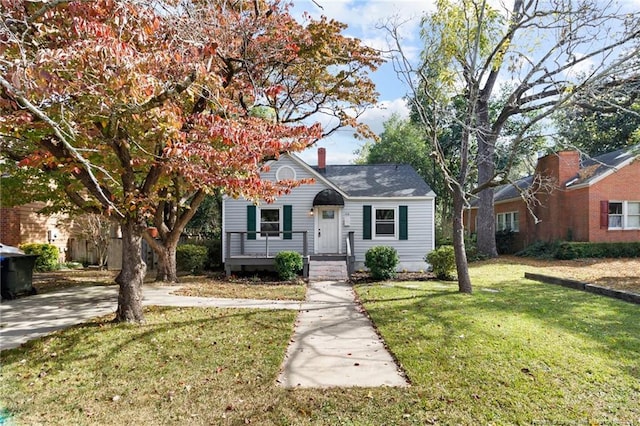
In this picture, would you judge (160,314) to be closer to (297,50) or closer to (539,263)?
(297,50)

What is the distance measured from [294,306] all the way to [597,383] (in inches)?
219

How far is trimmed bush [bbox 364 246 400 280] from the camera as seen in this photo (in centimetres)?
1265

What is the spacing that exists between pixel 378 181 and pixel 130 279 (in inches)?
472

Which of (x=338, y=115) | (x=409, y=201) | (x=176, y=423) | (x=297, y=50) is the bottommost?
(x=176, y=423)

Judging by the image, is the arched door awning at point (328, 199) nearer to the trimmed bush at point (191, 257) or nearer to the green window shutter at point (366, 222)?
the green window shutter at point (366, 222)

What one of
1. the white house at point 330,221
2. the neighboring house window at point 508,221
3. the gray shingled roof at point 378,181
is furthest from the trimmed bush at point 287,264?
the neighboring house window at point 508,221

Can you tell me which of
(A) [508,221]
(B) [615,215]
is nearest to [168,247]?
(B) [615,215]

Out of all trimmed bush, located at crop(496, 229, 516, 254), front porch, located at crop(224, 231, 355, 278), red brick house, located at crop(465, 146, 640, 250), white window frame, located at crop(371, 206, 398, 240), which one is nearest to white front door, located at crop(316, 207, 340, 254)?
front porch, located at crop(224, 231, 355, 278)

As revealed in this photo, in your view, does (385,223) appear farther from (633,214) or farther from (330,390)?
(633,214)

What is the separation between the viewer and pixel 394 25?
9883 millimetres

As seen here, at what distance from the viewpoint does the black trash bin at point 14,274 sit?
8.73m

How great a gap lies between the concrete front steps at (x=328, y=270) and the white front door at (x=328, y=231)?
1.13 m

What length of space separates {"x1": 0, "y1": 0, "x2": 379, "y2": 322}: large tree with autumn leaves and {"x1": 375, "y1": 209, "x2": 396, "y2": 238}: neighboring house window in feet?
18.7

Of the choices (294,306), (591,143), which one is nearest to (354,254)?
(294,306)
